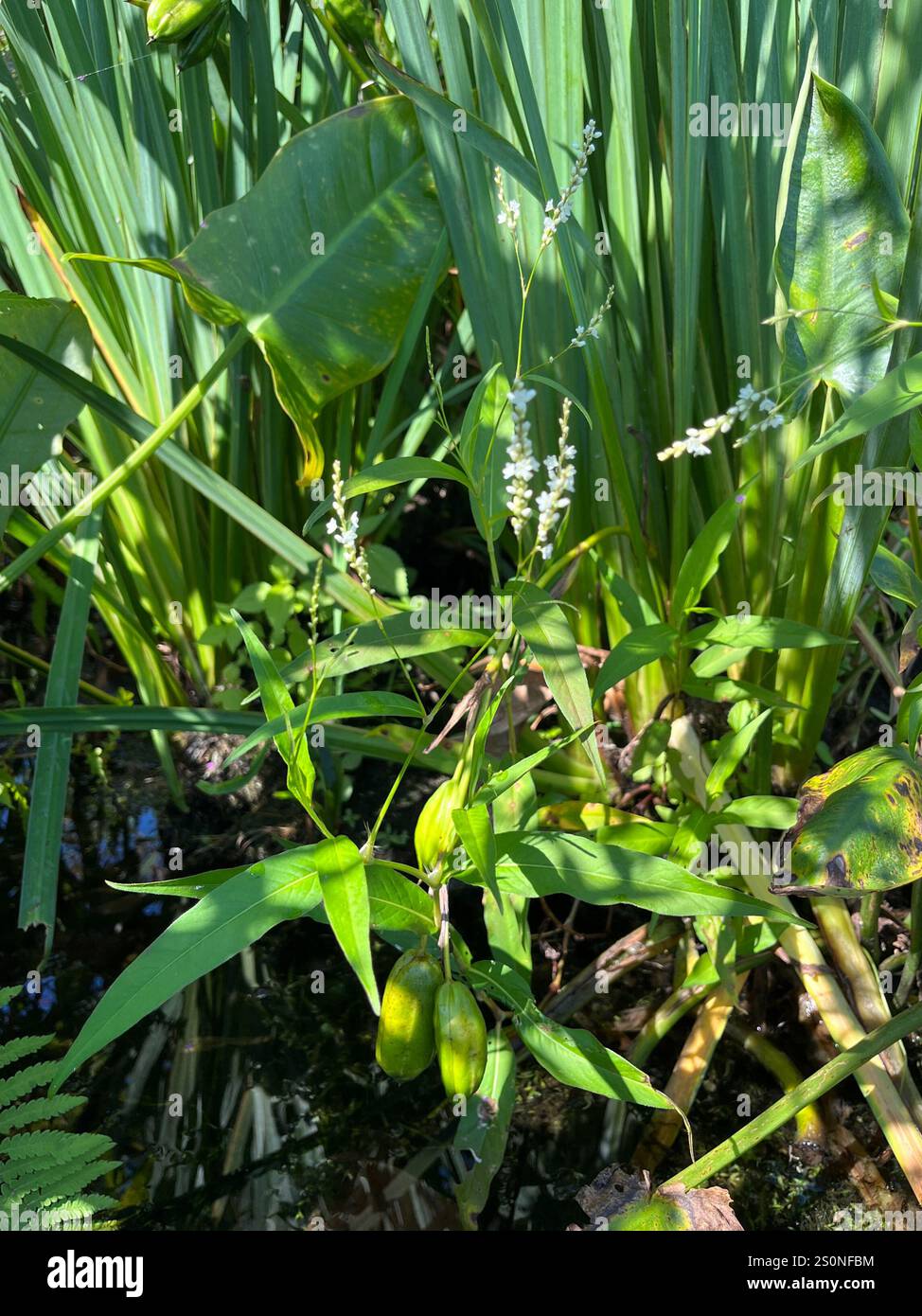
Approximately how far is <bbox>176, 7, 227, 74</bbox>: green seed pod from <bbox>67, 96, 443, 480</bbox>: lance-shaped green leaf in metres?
0.13

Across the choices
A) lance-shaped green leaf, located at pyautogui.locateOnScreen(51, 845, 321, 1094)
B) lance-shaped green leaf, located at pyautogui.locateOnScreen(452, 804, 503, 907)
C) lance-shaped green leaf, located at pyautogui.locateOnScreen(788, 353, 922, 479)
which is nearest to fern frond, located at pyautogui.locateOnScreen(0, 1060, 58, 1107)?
lance-shaped green leaf, located at pyautogui.locateOnScreen(51, 845, 321, 1094)

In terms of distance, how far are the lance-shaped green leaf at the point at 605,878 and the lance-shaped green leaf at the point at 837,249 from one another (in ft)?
1.42

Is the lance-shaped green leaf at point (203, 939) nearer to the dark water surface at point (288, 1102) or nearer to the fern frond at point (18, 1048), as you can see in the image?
the fern frond at point (18, 1048)

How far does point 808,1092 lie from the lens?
923 mm

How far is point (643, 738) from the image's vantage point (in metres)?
1.23

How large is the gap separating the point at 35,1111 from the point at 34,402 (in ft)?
2.63

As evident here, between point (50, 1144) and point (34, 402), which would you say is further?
point (34, 402)

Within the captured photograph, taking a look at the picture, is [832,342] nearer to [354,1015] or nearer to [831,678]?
[831,678]

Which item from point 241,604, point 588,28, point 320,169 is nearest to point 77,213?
point 320,169

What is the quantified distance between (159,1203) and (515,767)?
22.6 inches

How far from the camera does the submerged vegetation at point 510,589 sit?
892 millimetres

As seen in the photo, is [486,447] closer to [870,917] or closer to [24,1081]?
[870,917]

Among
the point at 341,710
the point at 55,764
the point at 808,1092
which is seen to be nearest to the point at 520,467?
the point at 341,710

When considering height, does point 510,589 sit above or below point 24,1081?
above
